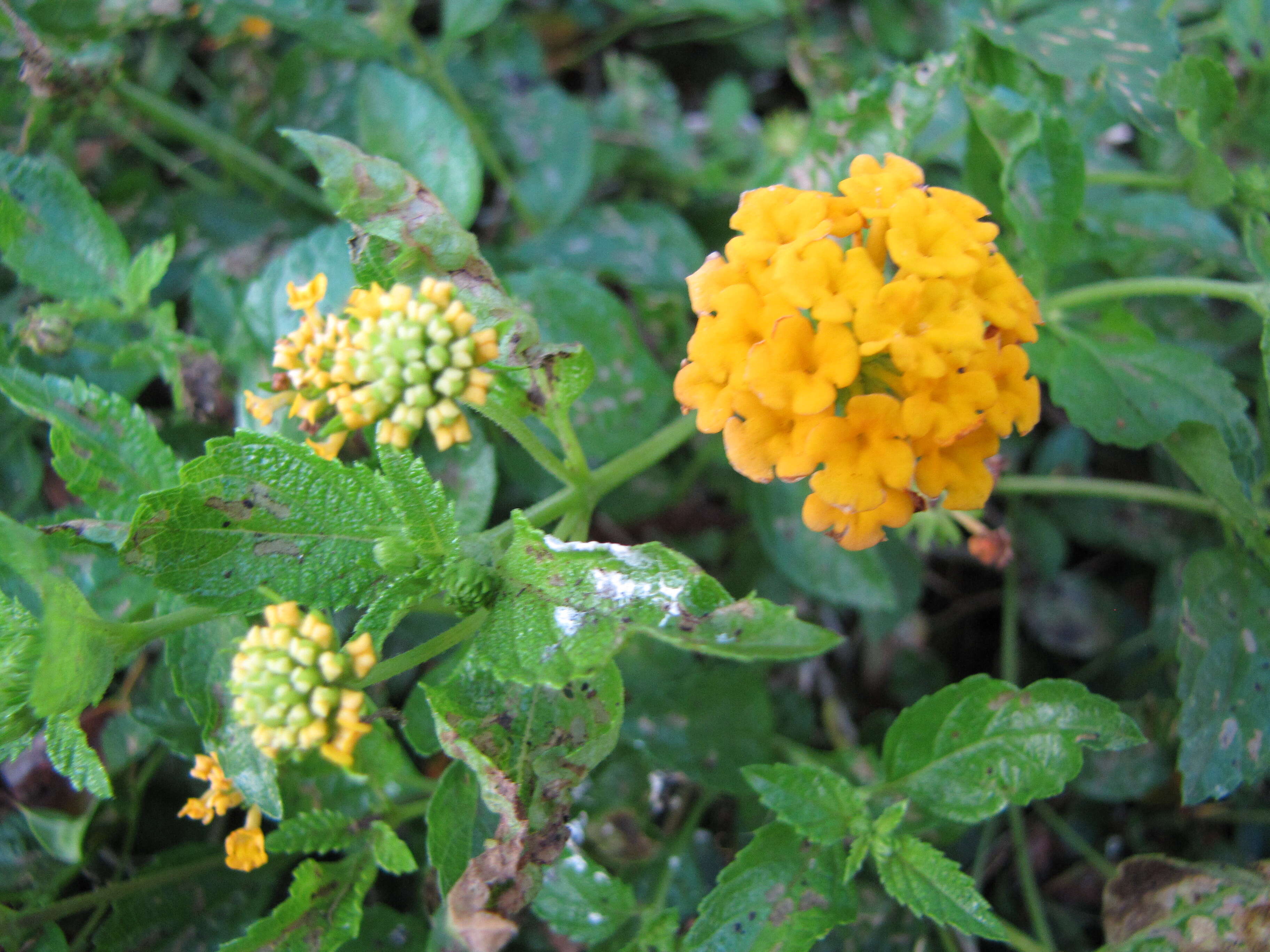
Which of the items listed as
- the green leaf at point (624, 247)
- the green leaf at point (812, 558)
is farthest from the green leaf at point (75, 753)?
the green leaf at point (624, 247)

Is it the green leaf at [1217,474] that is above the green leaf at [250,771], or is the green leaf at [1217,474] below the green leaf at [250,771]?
above

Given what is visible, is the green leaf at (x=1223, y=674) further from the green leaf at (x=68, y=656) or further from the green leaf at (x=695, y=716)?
the green leaf at (x=68, y=656)

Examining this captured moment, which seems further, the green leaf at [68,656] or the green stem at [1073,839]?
the green stem at [1073,839]

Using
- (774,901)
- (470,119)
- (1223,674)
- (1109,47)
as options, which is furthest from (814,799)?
(470,119)

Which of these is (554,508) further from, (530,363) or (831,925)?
(831,925)

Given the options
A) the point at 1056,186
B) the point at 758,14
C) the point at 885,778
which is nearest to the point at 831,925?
the point at 885,778
